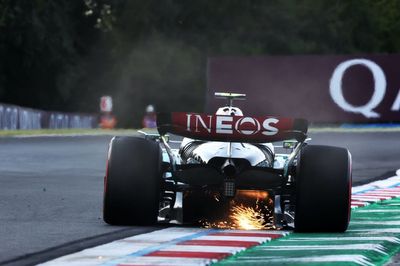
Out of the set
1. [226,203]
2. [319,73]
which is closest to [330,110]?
[319,73]

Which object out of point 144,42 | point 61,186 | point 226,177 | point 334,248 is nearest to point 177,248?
point 334,248

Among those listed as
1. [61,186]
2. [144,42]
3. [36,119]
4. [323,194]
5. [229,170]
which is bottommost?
[61,186]

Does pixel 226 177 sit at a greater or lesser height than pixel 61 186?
greater

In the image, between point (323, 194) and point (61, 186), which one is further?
point (61, 186)

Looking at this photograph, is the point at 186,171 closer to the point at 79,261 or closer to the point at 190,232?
the point at 190,232

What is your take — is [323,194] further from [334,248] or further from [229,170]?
[334,248]

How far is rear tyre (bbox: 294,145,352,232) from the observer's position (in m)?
11.2

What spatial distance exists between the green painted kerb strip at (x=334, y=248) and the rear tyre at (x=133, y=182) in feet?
4.23

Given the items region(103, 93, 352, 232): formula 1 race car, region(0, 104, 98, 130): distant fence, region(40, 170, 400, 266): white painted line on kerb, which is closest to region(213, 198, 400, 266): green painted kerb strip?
region(40, 170, 400, 266): white painted line on kerb

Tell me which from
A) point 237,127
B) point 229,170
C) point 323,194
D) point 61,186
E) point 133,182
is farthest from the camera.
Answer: point 61,186

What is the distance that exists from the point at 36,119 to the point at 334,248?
3969 centimetres

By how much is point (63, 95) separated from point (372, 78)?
1195 inches

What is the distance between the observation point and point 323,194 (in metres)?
11.2

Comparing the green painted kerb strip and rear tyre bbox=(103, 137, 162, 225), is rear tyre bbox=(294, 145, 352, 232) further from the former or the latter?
rear tyre bbox=(103, 137, 162, 225)
